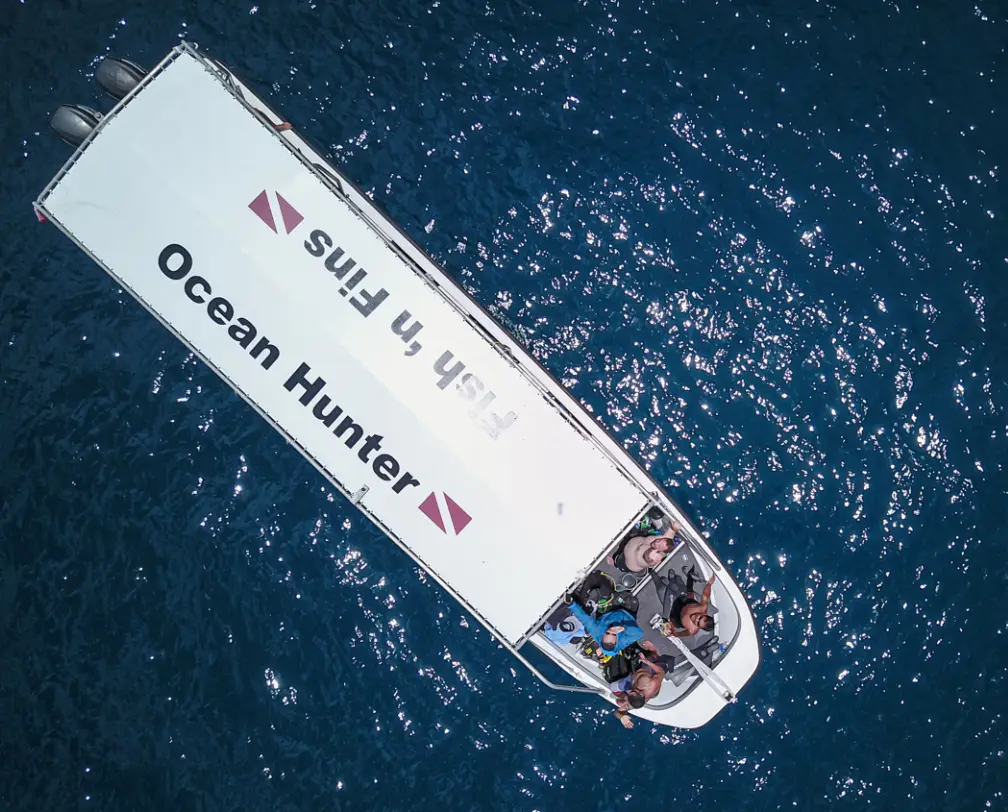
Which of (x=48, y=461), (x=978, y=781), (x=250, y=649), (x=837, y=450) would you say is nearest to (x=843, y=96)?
(x=837, y=450)

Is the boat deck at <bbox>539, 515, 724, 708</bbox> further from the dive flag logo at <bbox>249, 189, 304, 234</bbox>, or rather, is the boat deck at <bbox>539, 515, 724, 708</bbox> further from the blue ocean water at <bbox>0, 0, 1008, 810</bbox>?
the dive flag logo at <bbox>249, 189, 304, 234</bbox>

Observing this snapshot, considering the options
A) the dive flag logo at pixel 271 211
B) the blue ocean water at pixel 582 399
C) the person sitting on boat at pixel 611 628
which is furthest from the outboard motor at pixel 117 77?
the person sitting on boat at pixel 611 628

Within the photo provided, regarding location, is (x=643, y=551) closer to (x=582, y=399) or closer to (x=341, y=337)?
(x=582, y=399)

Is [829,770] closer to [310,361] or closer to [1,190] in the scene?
[310,361]

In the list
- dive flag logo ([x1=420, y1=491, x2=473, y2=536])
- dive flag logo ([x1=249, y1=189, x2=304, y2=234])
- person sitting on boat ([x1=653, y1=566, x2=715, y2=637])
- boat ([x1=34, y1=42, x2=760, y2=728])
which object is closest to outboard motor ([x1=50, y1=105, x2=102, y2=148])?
boat ([x1=34, y1=42, x2=760, y2=728])

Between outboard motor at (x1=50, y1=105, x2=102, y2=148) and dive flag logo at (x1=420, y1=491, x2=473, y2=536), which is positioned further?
outboard motor at (x1=50, y1=105, x2=102, y2=148)

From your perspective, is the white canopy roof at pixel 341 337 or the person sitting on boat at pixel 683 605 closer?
the white canopy roof at pixel 341 337

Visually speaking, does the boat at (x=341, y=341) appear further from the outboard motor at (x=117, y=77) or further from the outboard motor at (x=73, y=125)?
the outboard motor at (x=117, y=77)
